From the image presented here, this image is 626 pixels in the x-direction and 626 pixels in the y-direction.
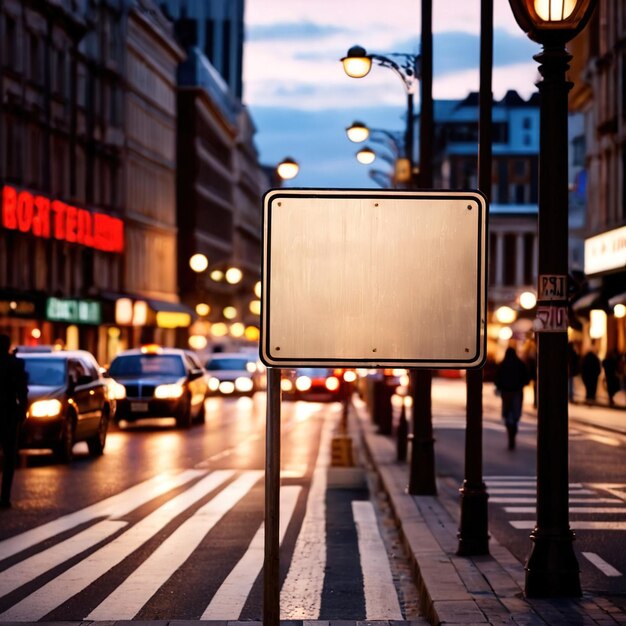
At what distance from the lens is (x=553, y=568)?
9.81 m

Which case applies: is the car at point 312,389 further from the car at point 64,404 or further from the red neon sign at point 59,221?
the car at point 64,404

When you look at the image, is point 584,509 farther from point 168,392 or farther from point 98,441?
point 168,392

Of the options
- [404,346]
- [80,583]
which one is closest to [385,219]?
[404,346]

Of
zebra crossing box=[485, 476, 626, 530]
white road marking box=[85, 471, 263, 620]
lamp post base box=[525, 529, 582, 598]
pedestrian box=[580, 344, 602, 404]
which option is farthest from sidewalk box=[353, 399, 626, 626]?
pedestrian box=[580, 344, 602, 404]

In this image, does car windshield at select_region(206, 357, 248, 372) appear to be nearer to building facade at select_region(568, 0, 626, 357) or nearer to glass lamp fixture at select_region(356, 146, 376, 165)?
building facade at select_region(568, 0, 626, 357)

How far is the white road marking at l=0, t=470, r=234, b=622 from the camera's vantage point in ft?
35.1

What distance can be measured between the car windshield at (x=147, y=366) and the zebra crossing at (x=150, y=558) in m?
17.8

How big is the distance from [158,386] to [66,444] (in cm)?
1156

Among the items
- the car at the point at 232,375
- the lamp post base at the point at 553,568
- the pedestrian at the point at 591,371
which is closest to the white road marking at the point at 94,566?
the lamp post base at the point at 553,568

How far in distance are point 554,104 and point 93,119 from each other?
6535 cm

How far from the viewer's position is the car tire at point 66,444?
985 inches

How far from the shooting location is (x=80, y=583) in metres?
12.0

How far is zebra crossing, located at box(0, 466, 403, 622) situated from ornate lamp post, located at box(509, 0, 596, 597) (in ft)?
3.87

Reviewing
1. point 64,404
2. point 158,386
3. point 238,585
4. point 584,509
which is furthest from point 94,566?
point 158,386
